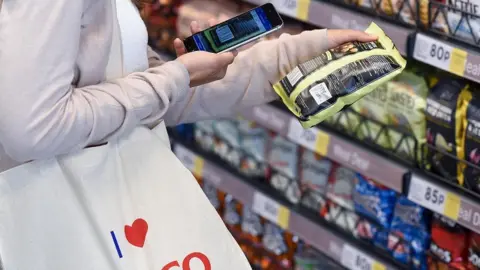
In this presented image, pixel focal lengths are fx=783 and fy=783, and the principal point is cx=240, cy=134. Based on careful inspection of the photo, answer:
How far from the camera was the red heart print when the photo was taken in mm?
1300

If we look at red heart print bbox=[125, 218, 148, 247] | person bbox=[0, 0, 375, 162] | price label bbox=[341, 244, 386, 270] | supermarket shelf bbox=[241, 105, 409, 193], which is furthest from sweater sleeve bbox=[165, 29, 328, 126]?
price label bbox=[341, 244, 386, 270]

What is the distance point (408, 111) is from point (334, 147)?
0.30m

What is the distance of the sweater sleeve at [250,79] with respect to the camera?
1.48 meters

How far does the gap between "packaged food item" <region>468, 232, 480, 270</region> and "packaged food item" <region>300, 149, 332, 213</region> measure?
0.54 metres

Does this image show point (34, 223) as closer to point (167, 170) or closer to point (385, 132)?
point (167, 170)

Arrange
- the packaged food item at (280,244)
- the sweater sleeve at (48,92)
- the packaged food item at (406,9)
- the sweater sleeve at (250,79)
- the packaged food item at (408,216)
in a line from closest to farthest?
the sweater sleeve at (48,92) → the sweater sleeve at (250,79) → the packaged food item at (406,9) → the packaged food item at (408,216) → the packaged food item at (280,244)

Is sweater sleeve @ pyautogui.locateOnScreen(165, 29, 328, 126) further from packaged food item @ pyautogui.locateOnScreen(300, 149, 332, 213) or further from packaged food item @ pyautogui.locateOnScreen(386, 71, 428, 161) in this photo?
packaged food item @ pyautogui.locateOnScreen(300, 149, 332, 213)

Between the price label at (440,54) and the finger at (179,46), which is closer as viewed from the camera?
the finger at (179,46)

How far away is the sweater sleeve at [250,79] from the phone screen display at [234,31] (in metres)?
0.11

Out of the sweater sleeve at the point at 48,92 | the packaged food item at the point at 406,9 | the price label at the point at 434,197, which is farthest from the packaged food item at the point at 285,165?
the sweater sleeve at the point at 48,92

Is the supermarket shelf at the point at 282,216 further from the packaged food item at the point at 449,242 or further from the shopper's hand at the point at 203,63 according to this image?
the shopper's hand at the point at 203,63

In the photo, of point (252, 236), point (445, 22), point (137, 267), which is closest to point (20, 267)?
point (137, 267)

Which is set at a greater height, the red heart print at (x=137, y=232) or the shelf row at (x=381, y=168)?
the red heart print at (x=137, y=232)

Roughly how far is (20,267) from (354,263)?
4.11 feet
